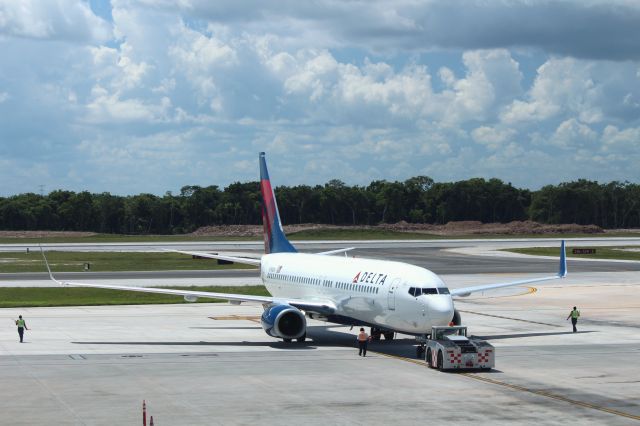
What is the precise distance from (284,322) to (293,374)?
32.9ft

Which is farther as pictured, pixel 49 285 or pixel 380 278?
pixel 49 285

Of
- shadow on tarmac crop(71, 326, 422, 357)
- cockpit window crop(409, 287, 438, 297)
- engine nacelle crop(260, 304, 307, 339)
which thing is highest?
cockpit window crop(409, 287, 438, 297)

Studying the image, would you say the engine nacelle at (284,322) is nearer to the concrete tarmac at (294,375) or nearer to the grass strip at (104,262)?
the concrete tarmac at (294,375)

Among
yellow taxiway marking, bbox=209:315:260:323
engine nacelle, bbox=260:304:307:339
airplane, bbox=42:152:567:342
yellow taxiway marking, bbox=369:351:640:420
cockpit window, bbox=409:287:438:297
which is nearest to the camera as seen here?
yellow taxiway marking, bbox=369:351:640:420

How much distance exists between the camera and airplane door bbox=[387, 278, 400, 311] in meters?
48.2

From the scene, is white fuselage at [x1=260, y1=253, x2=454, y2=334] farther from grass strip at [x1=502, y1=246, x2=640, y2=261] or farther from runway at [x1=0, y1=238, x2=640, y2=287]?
grass strip at [x1=502, y1=246, x2=640, y2=261]

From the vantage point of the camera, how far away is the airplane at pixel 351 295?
4712 centimetres

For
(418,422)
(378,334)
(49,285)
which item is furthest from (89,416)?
(49,285)

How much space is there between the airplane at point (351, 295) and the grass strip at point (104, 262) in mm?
55643

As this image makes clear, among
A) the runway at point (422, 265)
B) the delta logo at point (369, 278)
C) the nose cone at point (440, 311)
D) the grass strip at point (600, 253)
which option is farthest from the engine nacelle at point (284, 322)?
the grass strip at point (600, 253)

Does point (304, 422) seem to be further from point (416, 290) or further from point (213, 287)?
point (213, 287)

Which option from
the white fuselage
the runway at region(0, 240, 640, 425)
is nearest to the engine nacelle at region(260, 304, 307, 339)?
the runway at region(0, 240, 640, 425)

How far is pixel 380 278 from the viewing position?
50031mm

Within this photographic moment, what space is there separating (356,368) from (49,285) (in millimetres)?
54167
